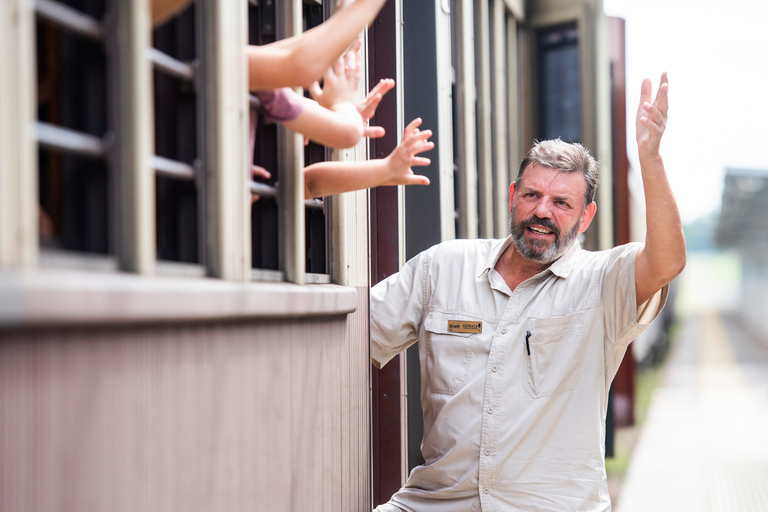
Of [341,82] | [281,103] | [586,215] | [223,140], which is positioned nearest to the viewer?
[223,140]

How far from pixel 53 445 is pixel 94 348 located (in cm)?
14

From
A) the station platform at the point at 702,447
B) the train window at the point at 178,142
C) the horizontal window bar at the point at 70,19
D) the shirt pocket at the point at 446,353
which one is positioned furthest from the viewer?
the station platform at the point at 702,447

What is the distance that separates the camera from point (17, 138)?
2.90 ft

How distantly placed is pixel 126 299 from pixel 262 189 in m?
0.62

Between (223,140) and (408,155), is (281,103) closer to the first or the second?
(223,140)

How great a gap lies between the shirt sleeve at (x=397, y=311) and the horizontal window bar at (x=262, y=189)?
33.3 inches

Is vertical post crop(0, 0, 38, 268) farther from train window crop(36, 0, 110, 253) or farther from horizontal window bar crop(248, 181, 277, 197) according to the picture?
horizontal window bar crop(248, 181, 277, 197)

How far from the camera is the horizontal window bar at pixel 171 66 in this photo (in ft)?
3.94

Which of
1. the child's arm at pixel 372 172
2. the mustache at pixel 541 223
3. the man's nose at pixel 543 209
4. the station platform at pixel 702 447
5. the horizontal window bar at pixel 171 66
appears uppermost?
the horizontal window bar at pixel 171 66

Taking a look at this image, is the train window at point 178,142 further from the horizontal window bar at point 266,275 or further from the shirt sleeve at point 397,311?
the shirt sleeve at point 397,311

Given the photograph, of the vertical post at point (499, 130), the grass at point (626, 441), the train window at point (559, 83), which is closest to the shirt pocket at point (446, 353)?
the vertical post at point (499, 130)

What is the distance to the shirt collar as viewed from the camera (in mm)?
2324

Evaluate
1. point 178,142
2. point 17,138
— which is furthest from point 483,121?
point 17,138

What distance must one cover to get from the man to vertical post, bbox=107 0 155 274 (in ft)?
4.41
